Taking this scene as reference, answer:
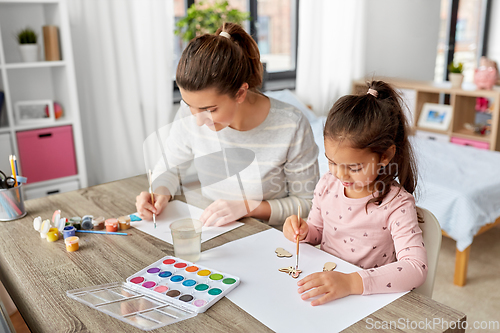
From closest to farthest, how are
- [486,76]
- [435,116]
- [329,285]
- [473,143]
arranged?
1. [329,285]
2. [486,76]
3. [473,143]
4. [435,116]

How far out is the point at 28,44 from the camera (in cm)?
217

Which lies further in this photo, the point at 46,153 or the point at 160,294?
the point at 46,153

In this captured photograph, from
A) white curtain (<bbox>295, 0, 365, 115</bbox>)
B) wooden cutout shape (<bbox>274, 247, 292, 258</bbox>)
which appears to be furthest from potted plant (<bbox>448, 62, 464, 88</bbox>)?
wooden cutout shape (<bbox>274, 247, 292, 258</bbox>)

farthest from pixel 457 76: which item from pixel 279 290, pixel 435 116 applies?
pixel 279 290

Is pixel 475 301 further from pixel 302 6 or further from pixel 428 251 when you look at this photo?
pixel 302 6

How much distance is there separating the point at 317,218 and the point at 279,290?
352 millimetres

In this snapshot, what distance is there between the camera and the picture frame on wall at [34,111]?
2238 mm

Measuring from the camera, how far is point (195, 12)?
8.76 ft

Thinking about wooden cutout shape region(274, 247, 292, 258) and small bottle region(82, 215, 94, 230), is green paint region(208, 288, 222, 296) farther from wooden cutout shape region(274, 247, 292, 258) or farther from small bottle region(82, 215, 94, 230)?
small bottle region(82, 215, 94, 230)

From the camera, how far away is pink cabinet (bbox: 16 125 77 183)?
86.6 inches

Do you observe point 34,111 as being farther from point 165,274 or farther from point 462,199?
point 462,199

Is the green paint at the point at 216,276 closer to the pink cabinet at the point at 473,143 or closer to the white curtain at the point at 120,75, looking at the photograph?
the white curtain at the point at 120,75

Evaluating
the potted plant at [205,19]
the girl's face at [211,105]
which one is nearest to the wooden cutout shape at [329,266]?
the girl's face at [211,105]

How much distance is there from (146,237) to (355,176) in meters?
0.54
